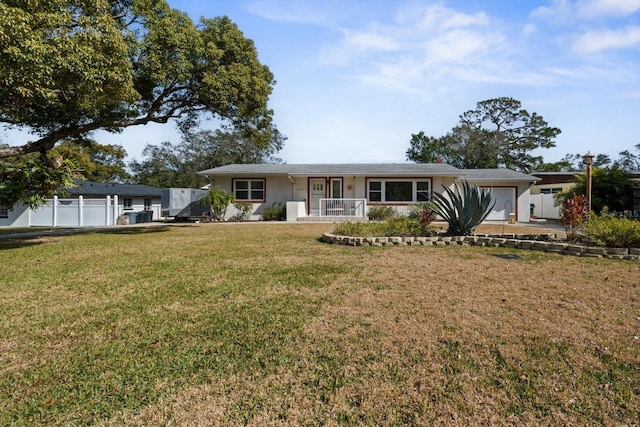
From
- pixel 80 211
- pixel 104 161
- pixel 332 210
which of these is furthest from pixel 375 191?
pixel 104 161

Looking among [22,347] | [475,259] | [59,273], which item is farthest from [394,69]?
[22,347]

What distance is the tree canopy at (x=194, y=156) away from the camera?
3894cm

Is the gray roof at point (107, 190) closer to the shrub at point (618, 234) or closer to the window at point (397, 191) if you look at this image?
the window at point (397, 191)

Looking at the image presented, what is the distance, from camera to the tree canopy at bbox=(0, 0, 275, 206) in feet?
23.2

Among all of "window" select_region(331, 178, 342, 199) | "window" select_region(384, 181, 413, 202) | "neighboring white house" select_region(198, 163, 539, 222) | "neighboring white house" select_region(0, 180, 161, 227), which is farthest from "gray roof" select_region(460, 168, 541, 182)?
"neighboring white house" select_region(0, 180, 161, 227)

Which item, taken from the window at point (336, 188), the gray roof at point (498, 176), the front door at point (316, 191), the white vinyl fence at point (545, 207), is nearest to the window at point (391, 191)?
the window at point (336, 188)

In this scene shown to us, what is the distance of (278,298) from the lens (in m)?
4.67

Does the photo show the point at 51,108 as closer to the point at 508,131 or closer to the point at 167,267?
the point at 167,267

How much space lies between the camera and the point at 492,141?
4038 cm

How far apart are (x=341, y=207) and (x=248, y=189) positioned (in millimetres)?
5982

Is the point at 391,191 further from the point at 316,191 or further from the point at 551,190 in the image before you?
the point at 551,190

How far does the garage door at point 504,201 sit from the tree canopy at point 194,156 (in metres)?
25.2

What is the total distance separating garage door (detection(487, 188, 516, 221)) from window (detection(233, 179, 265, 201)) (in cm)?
1419

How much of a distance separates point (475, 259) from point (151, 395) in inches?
266
